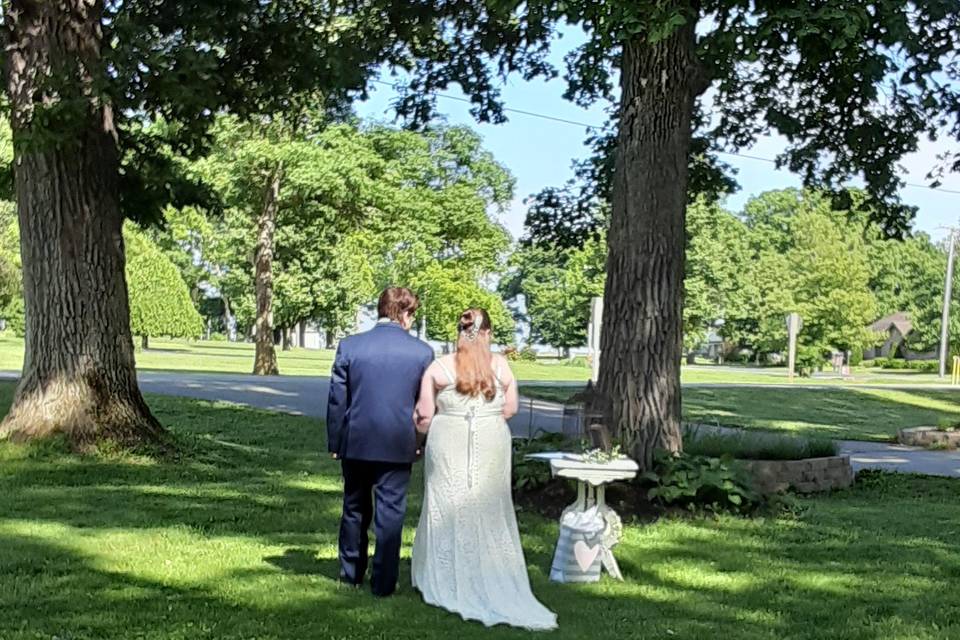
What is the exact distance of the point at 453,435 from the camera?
6480 millimetres

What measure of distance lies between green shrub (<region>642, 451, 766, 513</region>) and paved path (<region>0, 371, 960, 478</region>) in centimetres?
291

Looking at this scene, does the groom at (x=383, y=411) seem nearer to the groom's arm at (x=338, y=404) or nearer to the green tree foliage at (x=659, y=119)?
the groom's arm at (x=338, y=404)

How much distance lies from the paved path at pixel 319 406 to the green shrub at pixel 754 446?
159cm

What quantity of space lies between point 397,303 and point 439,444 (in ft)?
2.83

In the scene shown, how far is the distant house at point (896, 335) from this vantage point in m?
102

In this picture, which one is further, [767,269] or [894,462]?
[767,269]

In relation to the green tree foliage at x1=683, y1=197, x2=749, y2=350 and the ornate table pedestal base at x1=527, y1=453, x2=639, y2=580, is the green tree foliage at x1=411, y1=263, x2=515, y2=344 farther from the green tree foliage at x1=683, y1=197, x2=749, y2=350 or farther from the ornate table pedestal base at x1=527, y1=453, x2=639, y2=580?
the ornate table pedestal base at x1=527, y1=453, x2=639, y2=580

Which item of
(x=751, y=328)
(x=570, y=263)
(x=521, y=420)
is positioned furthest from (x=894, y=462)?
→ (x=751, y=328)

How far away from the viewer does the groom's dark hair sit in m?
6.64

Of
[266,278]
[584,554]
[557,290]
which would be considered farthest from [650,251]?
[557,290]

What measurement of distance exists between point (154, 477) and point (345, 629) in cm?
629

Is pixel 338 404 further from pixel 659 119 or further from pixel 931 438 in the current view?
pixel 931 438

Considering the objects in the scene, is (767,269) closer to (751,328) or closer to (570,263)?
(751,328)

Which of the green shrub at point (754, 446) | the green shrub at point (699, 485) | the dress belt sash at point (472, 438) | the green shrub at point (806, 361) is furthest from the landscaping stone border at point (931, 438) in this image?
the green shrub at point (806, 361)
